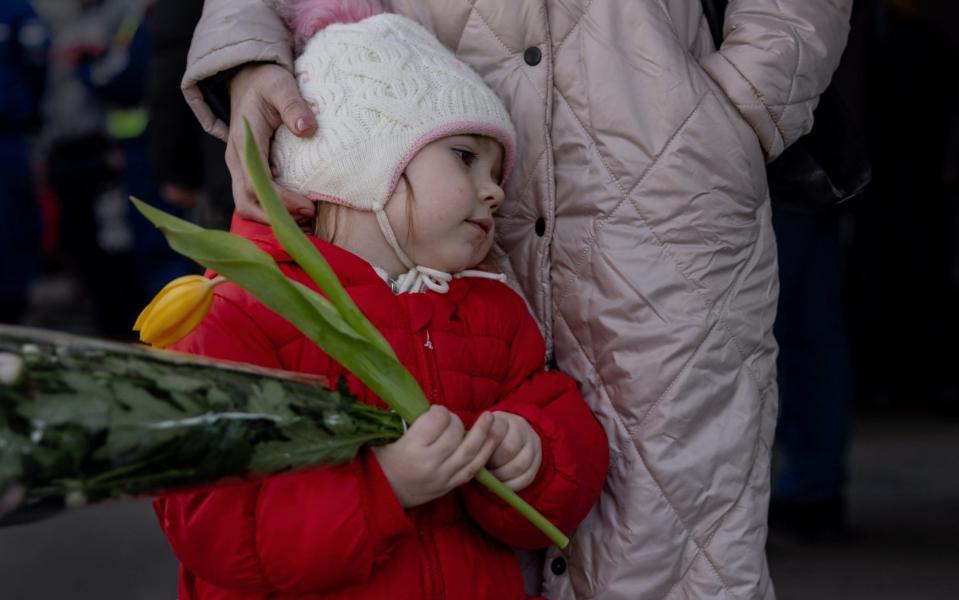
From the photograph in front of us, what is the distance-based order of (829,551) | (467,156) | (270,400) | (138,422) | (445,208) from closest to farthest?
(138,422) < (270,400) < (445,208) < (467,156) < (829,551)

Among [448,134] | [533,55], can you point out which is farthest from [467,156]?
[533,55]

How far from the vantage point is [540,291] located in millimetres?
2250

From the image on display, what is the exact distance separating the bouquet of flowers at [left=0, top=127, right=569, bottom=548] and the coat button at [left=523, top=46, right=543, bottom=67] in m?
0.61

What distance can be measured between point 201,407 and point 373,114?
24.6 inches

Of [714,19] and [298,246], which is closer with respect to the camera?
[298,246]

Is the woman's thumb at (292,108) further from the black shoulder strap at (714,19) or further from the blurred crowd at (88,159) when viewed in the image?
the blurred crowd at (88,159)

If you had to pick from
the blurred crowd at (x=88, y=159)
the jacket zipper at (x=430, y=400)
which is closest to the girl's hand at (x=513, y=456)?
the jacket zipper at (x=430, y=400)

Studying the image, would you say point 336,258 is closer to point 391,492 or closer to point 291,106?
point 291,106

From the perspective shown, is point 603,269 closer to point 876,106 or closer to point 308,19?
point 308,19

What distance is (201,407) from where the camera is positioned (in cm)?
161

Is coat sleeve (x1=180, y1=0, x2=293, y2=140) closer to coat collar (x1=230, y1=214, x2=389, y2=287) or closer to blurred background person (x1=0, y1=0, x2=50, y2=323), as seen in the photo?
coat collar (x1=230, y1=214, x2=389, y2=287)

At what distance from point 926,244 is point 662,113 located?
4455mm

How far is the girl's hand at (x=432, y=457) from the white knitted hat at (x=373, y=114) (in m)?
0.36

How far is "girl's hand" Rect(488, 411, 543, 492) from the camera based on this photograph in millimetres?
1964
